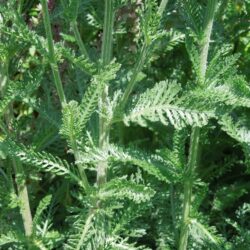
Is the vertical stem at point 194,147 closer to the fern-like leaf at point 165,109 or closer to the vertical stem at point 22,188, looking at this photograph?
the fern-like leaf at point 165,109

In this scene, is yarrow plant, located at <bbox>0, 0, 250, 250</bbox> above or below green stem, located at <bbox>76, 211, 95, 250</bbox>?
above

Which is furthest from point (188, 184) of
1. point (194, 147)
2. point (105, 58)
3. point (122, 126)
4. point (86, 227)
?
point (122, 126)

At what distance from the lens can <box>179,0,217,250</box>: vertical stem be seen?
1.31 metres

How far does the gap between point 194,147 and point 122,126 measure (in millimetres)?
597

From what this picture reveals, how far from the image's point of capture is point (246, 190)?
1.91m

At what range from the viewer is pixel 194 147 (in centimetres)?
144

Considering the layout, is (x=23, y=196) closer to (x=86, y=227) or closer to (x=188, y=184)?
(x=86, y=227)

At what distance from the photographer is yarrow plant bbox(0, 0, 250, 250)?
1.24 metres

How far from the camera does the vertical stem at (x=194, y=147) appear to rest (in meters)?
1.31

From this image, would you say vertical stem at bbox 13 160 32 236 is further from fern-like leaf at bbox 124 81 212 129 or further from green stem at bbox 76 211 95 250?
fern-like leaf at bbox 124 81 212 129

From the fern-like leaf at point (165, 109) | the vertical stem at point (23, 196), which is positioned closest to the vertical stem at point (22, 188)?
the vertical stem at point (23, 196)

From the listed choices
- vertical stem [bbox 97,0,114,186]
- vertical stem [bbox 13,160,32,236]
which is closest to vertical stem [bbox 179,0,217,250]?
vertical stem [bbox 97,0,114,186]

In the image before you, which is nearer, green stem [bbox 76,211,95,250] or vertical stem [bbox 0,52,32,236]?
green stem [bbox 76,211,95,250]

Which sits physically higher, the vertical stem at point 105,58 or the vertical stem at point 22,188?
the vertical stem at point 105,58
